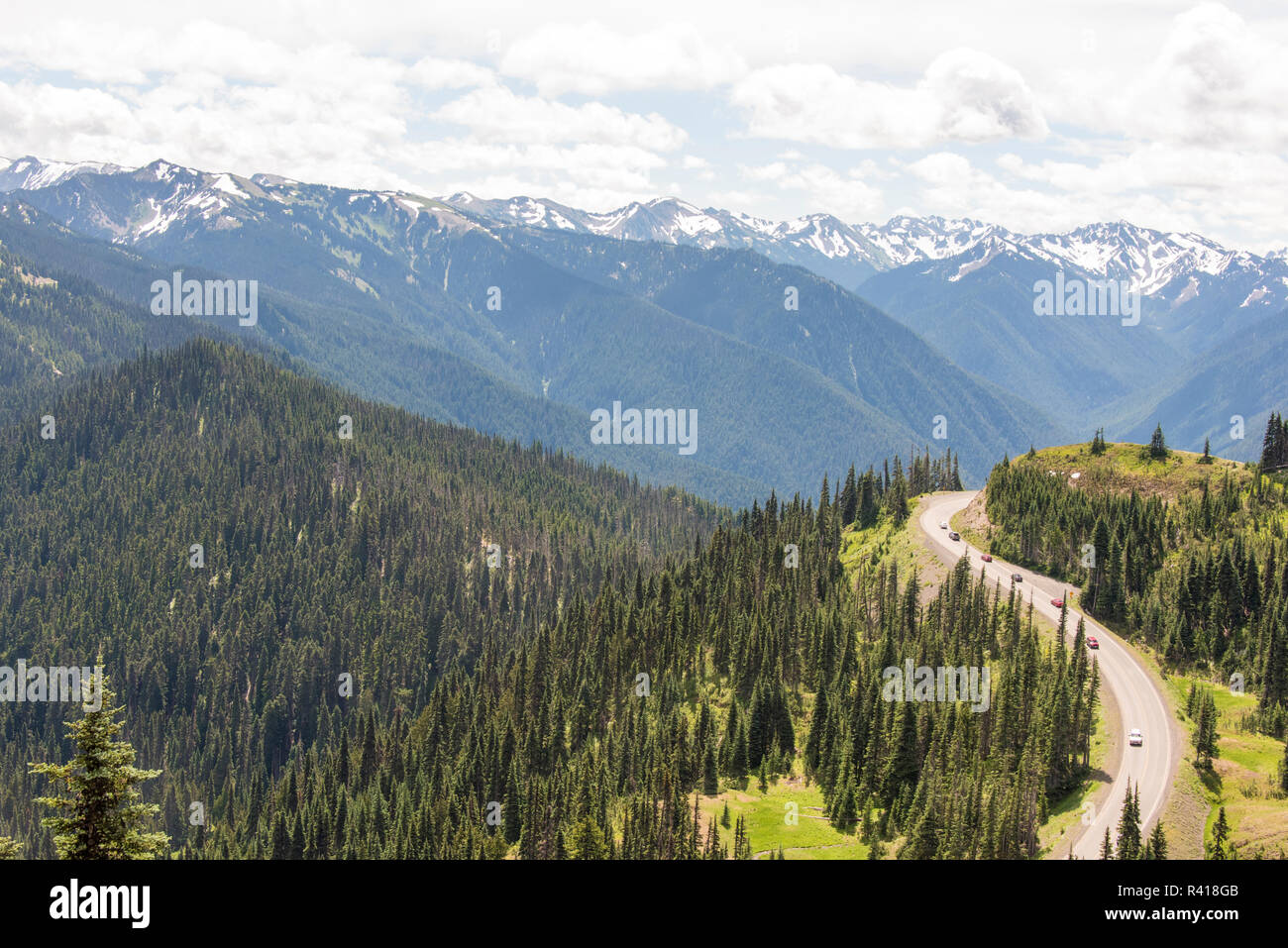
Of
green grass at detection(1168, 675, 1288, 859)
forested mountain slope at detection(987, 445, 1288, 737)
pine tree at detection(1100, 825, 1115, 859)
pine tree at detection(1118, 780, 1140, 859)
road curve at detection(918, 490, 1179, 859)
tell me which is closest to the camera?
pine tree at detection(1100, 825, 1115, 859)

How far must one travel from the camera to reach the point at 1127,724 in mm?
112250

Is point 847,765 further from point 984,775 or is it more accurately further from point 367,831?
point 367,831

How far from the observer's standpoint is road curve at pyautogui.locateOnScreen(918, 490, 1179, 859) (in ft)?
297

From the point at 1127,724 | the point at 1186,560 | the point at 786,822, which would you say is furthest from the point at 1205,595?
the point at 786,822

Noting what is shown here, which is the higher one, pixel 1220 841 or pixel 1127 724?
pixel 1127 724

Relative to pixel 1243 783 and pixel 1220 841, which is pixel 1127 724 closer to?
pixel 1243 783

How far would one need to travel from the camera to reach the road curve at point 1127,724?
9062 cm

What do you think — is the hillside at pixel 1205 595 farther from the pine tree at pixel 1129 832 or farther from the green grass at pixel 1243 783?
the pine tree at pixel 1129 832

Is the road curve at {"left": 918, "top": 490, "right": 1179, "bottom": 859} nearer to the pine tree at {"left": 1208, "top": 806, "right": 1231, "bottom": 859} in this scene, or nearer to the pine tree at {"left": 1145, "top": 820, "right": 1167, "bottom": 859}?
the pine tree at {"left": 1145, "top": 820, "right": 1167, "bottom": 859}

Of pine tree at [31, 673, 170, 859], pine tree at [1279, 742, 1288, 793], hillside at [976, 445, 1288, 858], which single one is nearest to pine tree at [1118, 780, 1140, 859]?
hillside at [976, 445, 1288, 858]

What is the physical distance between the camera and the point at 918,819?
9850 centimetres

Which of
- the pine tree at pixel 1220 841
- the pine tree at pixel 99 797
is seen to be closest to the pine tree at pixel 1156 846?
the pine tree at pixel 1220 841

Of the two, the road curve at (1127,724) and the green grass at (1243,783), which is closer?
the green grass at (1243,783)
